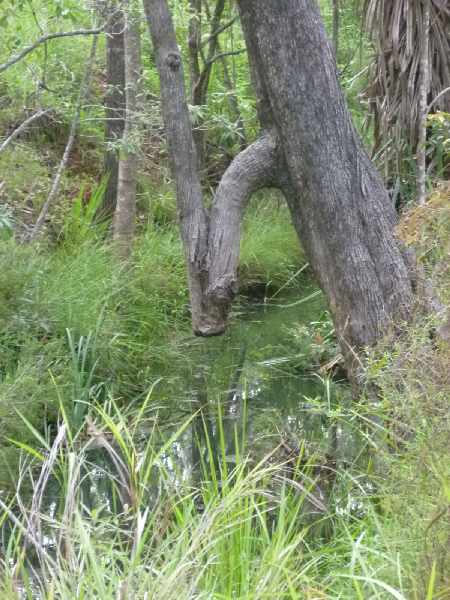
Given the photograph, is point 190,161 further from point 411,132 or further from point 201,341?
point 201,341

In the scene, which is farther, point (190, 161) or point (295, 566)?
point (190, 161)

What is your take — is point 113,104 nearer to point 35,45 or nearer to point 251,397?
point 35,45

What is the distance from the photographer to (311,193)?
527 centimetres

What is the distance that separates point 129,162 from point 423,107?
11.2ft

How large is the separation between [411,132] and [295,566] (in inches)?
177

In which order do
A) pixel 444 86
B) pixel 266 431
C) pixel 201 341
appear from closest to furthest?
pixel 266 431 < pixel 444 86 < pixel 201 341

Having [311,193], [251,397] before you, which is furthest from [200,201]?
[251,397]

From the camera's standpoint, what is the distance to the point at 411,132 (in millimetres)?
7223

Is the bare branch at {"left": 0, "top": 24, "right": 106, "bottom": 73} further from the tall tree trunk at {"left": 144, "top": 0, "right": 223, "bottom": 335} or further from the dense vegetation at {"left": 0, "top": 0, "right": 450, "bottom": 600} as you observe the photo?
the tall tree trunk at {"left": 144, "top": 0, "right": 223, "bottom": 335}

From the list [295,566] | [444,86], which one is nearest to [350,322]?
[295,566]

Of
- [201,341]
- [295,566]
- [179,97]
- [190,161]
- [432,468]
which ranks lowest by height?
[201,341]

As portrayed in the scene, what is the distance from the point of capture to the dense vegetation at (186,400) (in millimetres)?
2852

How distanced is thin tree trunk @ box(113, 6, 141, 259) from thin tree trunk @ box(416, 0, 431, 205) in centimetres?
257

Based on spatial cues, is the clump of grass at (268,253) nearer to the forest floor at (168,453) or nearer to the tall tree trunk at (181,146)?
the forest floor at (168,453)
